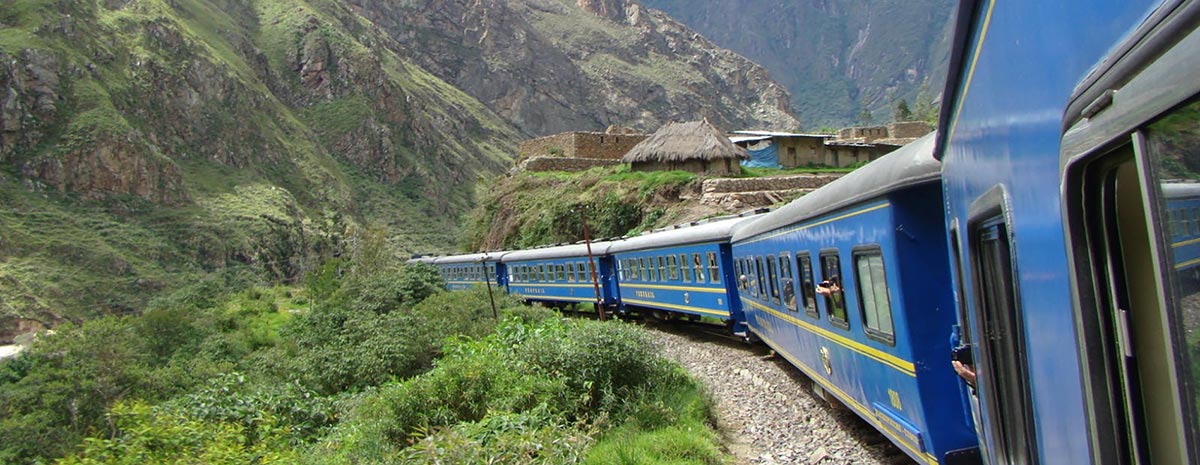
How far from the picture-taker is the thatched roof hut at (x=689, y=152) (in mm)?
35938

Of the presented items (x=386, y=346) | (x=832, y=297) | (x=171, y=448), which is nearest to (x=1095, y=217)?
(x=832, y=297)

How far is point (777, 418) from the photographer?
9.60 m

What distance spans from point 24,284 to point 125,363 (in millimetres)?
26253

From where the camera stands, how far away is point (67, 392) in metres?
21.9

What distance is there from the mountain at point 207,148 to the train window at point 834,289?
39.7 m

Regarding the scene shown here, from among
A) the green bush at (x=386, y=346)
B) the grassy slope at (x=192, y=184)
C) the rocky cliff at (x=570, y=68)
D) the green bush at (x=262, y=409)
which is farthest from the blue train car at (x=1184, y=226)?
the rocky cliff at (x=570, y=68)

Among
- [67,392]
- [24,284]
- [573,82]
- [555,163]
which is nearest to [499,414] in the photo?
[67,392]

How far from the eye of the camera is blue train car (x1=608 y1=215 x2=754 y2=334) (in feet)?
48.8

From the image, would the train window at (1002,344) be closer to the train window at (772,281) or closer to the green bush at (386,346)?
the train window at (772,281)

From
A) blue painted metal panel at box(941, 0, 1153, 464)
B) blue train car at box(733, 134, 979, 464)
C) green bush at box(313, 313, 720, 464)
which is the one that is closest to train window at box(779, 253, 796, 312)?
Answer: blue train car at box(733, 134, 979, 464)

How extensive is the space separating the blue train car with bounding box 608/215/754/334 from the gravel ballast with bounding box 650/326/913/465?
115 centimetres

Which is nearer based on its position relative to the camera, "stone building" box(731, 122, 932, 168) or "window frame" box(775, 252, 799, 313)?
"window frame" box(775, 252, 799, 313)

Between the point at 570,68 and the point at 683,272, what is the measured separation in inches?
4871

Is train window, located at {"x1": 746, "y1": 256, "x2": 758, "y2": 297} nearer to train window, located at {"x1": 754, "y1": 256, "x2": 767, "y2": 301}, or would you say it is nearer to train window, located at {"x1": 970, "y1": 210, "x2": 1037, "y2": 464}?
train window, located at {"x1": 754, "y1": 256, "x2": 767, "y2": 301}
